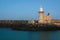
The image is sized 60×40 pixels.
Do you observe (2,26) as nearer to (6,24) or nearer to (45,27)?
(6,24)

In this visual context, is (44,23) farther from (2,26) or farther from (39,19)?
(2,26)

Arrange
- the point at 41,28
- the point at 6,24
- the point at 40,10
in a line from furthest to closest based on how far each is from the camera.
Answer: the point at 6,24, the point at 40,10, the point at 41,28

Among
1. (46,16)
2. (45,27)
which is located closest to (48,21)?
(46,16)

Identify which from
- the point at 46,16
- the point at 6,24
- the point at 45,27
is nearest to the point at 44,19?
the point at 46,16

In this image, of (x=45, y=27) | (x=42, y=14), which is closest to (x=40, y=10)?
(x=42, y=14)

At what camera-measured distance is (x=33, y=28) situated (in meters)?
32.2

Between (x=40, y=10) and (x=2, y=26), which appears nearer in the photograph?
(x=40, y=10)

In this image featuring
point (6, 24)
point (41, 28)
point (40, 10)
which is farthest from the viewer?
point (6, 24)

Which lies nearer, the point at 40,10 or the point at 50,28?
the point at 50,28

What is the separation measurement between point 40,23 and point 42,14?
58.5 inches

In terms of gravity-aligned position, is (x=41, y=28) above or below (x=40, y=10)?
below

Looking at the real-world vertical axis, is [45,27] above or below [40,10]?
below

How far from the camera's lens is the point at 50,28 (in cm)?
A: 3183

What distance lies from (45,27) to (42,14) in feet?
12.2
